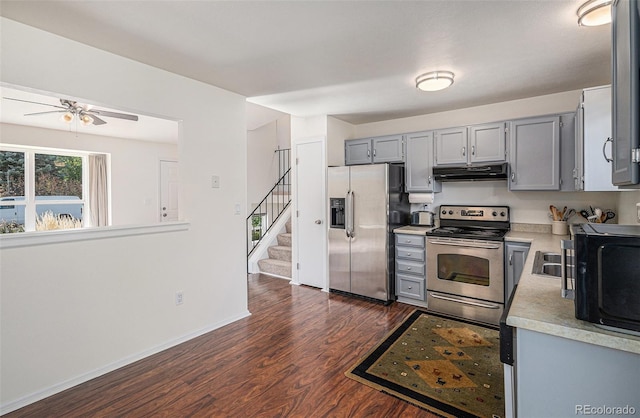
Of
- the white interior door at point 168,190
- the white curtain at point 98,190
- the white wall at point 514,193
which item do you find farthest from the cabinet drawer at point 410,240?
the white curtain at point 98,190

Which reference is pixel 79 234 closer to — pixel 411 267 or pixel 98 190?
pixel 411 267

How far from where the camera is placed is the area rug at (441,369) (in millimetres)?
2033

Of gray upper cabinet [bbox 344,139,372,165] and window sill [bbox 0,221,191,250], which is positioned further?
gray upper cabinet [bbox 344,139,372,165]

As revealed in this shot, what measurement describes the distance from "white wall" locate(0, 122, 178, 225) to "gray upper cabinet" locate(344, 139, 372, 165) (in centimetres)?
429

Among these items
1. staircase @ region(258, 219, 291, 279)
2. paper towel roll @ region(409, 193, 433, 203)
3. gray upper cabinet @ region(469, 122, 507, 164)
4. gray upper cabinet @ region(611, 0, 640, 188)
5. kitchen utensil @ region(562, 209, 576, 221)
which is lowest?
staircase @ region(258, 219, 291, 279)

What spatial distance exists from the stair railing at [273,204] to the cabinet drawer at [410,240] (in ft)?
9.36

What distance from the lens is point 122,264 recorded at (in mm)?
2539

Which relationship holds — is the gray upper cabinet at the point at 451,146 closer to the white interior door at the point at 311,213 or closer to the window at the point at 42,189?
the white interior door at the point at 311,213

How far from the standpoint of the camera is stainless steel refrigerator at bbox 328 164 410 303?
3.87 meters

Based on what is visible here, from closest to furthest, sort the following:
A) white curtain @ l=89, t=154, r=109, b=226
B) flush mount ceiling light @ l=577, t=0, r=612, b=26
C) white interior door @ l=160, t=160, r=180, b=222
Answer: flush mount ceiling light @ l=577, t=0, r=612, b=26 < white curtain @ l=89, t=154, r=109, b=226 < white interior door @ l=160, t=160, r=180, b=222

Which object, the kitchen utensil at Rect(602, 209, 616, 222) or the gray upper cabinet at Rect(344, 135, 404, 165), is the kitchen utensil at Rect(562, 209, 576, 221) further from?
the gray upper cabinet at Rect(344, 135, 404, 165)

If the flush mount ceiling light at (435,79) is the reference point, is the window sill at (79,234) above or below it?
below

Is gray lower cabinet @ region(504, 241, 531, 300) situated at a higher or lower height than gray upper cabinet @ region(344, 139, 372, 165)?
lower

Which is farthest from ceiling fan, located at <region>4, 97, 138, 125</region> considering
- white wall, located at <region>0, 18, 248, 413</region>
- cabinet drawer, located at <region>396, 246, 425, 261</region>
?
cabinet drawer, located at <region>396, 246, 425, 261</region>
